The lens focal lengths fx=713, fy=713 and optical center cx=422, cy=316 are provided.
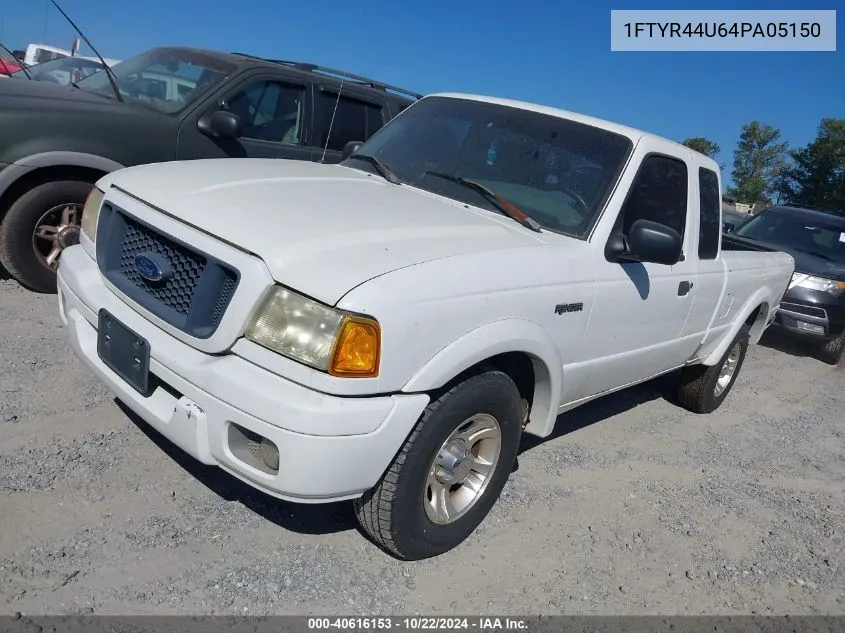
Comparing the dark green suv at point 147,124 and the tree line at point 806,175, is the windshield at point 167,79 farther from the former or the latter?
the tree line at point 806,175

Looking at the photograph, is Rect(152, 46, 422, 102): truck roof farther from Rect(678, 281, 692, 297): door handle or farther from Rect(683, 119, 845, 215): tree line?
Rect(683, 119, 845, 215): tree line

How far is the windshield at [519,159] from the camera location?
342 centimetres

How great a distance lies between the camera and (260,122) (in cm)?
573

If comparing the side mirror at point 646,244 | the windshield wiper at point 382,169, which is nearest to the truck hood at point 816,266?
the side mirror at point 646,244

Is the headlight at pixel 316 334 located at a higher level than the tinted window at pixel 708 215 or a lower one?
lower

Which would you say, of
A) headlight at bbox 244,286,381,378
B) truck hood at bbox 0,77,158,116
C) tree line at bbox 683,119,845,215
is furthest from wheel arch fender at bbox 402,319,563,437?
tree line at bbox 683,119,845,215

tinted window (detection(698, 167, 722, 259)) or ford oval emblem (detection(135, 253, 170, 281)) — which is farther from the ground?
tinted window (detection(698, 167, 722, 259))

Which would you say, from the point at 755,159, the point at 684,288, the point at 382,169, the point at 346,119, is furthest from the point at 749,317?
the point at 755,159

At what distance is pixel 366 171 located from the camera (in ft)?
12.6

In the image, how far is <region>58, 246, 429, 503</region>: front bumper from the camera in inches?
89.3

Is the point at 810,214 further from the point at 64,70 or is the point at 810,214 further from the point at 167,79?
the point at 64,70

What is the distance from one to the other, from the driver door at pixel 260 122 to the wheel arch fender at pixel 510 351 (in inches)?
136

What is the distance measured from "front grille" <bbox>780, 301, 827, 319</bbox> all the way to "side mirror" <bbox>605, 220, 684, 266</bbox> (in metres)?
5.54

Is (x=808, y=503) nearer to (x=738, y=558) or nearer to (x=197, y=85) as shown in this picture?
(x=738, y=558)
